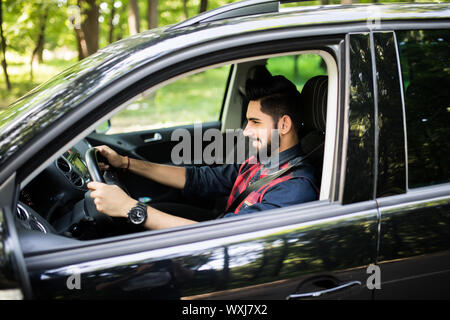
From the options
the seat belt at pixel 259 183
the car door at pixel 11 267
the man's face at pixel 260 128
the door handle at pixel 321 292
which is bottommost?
the door handle at pixel 321 292

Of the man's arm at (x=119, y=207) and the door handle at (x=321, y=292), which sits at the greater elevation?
the man's arm at (x=119, y=207)

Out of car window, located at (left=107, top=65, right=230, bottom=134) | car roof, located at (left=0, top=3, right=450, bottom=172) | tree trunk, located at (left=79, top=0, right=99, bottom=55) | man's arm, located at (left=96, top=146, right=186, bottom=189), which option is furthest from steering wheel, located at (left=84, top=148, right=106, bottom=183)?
tree trunk, located at (left=79, top=0, right=99, bottom=55)

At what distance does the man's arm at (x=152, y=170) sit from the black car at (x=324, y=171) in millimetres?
687

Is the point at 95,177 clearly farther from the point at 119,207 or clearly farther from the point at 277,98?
the point at 277,98

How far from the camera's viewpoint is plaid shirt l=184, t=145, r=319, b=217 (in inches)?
72.1

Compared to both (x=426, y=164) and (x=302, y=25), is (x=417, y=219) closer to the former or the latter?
(x=426, y=164)

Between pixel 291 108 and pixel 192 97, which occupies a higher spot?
pixel 192 97

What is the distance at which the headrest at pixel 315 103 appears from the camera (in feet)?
6.70

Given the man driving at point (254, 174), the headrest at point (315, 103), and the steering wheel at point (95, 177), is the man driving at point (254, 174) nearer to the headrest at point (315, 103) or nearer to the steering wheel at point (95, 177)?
the headrest at point (315, 103)

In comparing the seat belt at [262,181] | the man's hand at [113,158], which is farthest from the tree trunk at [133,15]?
the seat belt at [262,181]
